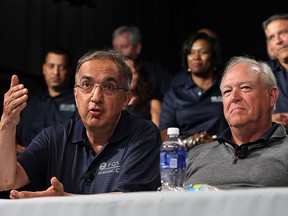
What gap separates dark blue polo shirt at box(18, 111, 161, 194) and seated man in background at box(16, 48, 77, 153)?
170cm

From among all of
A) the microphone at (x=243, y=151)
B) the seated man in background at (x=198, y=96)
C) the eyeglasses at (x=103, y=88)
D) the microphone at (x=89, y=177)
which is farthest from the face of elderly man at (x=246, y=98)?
the seated man in background at (x=198, y=96)

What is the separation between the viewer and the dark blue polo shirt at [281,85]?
11.3 feet

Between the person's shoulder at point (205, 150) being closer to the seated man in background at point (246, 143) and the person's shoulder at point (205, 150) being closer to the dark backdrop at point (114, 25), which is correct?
the seated man in background at point (246, 143)

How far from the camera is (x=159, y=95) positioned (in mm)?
4398

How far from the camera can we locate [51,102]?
443cm

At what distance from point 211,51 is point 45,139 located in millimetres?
1643

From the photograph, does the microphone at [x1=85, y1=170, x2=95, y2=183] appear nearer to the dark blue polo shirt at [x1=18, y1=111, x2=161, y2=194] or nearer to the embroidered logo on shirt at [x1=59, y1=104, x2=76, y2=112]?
the dark blue polo shirt at [x1=18, y1=111, x2=161, y2=194]

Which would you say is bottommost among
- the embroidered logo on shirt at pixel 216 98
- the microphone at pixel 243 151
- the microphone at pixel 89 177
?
the microphone at pixel 89 177

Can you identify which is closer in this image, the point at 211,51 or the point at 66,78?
the point at 211,51

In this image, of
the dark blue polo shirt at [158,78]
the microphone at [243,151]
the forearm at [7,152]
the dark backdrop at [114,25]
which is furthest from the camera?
the dark backdrop at [114,25]

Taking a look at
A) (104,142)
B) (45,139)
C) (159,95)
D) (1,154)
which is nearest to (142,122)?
(104,142)

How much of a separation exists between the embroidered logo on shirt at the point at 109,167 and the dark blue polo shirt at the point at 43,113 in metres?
1.85

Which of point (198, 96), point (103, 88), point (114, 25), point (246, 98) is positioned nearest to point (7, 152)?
point (103, 88)

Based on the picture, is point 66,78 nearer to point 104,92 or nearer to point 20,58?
point 20,58
